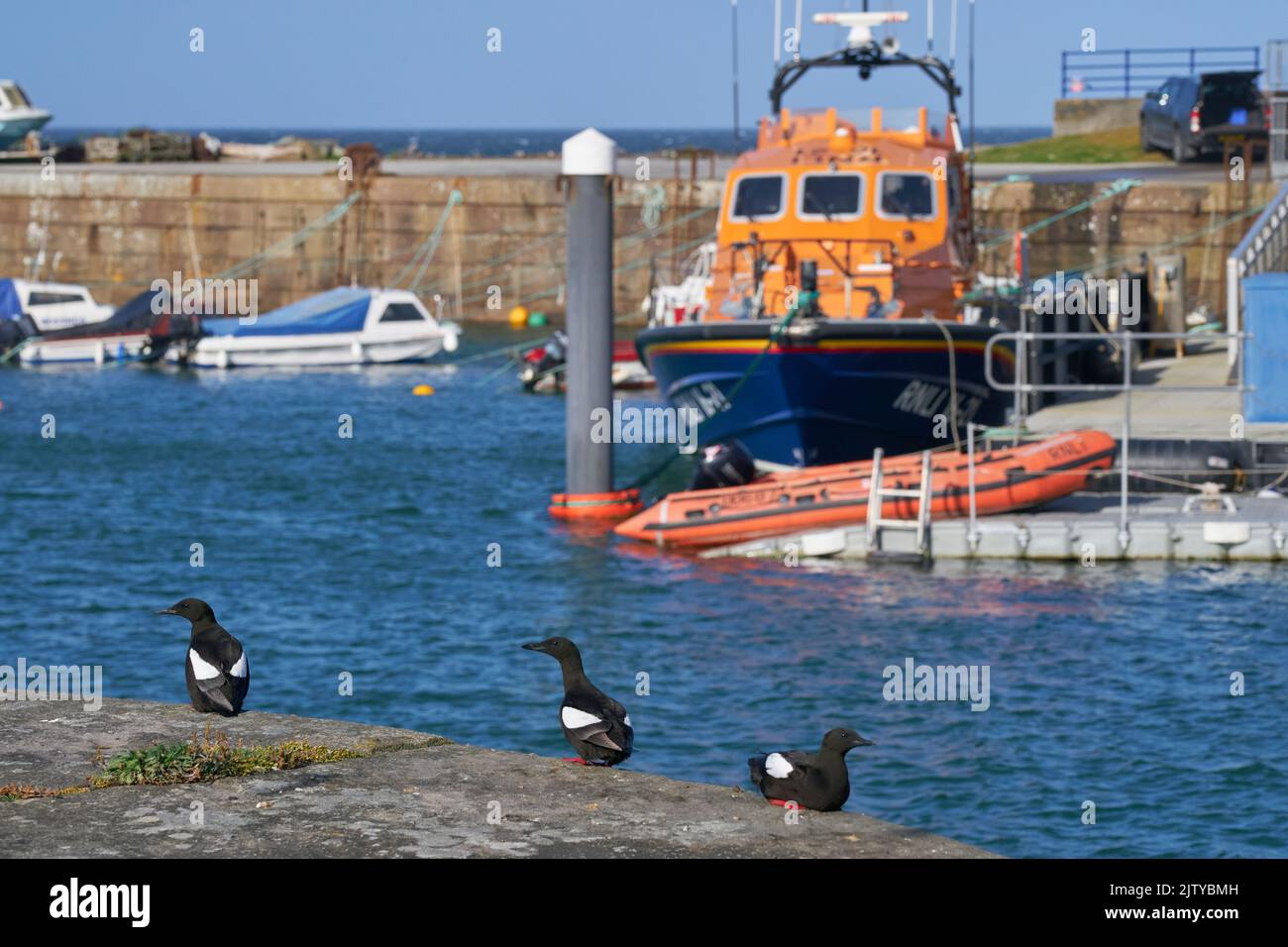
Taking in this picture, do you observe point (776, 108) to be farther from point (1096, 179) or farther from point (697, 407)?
point (1096, 179)

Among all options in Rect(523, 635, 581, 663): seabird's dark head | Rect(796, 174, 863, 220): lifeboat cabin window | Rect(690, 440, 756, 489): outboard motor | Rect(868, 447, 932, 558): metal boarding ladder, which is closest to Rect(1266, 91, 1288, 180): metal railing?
Rect(796, 174, 863, 220): lifeboat cabin window

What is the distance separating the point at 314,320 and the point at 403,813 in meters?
31.7

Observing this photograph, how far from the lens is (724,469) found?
20.2 m

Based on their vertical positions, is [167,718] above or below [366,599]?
above

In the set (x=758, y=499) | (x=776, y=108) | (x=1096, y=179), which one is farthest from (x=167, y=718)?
(x=1096, y=179)

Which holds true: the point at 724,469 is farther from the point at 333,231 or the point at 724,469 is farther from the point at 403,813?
the point at 333,231

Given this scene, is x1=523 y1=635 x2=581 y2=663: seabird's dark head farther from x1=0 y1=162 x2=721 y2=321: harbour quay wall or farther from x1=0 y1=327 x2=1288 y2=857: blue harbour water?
x1=0 y1=162 x2=721 y2=321: harbour quay wall

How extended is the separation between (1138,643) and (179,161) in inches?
1725

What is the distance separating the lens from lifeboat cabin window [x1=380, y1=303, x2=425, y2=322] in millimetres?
38125

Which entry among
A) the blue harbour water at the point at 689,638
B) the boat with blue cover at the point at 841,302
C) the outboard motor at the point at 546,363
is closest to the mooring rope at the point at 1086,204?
the outboard motor at the point at 546,363

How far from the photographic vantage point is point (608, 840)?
675 centimetres

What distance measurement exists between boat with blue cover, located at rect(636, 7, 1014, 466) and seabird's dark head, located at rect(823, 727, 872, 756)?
12846 mm

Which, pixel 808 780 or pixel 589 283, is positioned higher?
pixel 589 283

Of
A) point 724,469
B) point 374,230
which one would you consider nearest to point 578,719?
point 724,469
